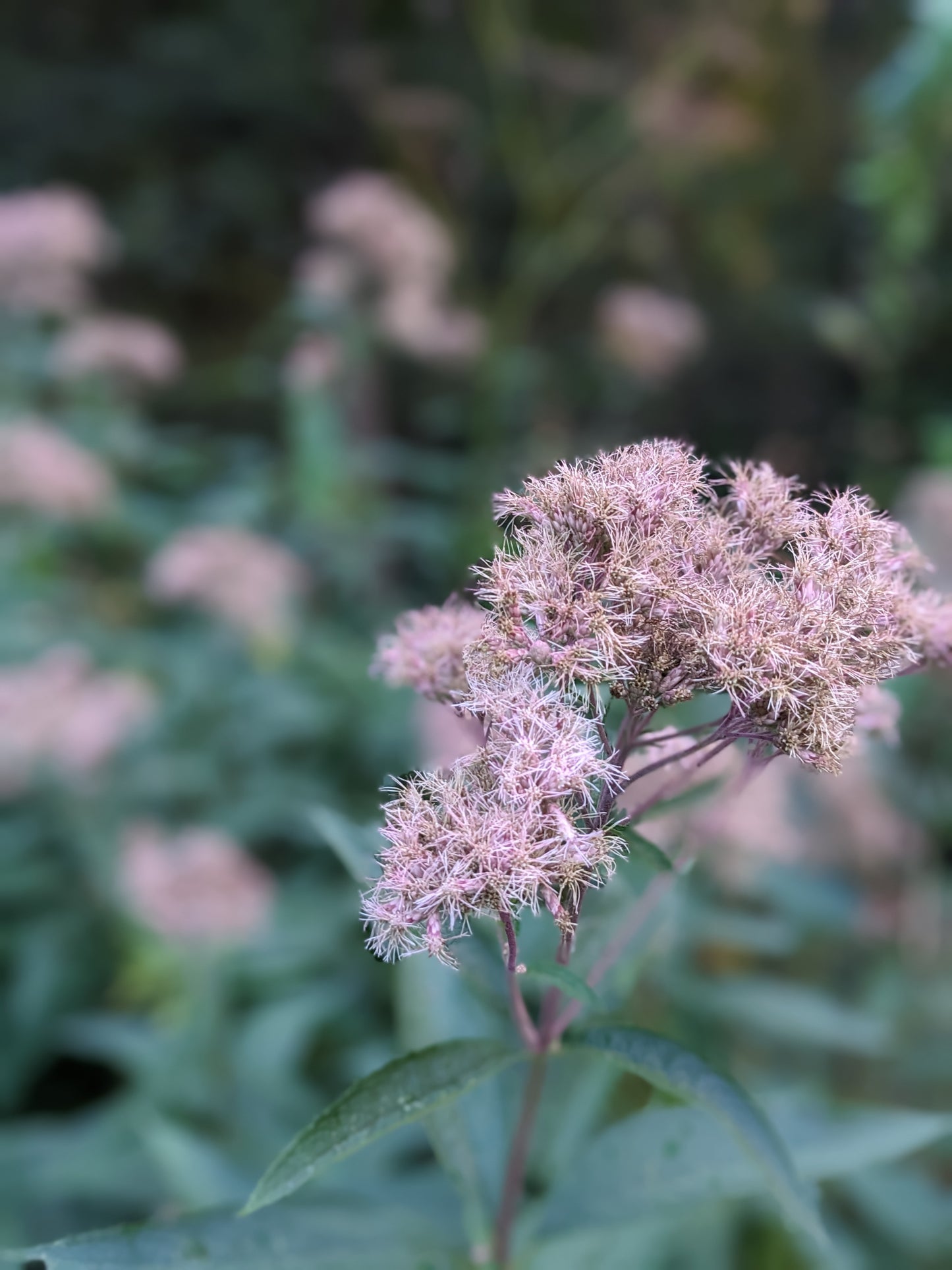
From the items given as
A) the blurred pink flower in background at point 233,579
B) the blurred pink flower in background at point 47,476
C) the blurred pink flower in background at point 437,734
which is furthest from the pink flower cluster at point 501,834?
the blurred pink flower in background at point 47,476

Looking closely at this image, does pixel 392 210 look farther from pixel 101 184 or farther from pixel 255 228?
pixel 101 184

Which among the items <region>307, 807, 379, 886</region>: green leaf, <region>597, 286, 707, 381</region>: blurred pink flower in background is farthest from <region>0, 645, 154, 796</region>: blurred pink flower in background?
<region>597, 286, 707, 381</region>: blurred pink flower in background

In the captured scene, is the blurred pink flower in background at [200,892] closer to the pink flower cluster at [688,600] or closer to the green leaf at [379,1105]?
the green leaf at [379,1105]

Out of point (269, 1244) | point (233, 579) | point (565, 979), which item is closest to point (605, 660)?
point (565, 979)

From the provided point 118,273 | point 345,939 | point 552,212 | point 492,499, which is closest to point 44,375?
point 118,273

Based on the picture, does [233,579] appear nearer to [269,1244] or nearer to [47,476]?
[47,476]

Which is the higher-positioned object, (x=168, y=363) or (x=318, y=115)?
(x=318, y=115)

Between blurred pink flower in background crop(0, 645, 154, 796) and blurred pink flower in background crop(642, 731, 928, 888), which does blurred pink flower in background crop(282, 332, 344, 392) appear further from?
blurred pink flower in background crop(642, 731, 928, 888)
